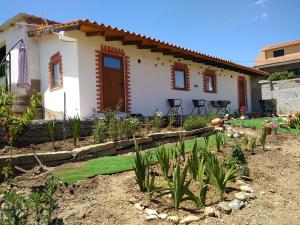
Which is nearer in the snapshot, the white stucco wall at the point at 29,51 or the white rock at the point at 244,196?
the white rock at the point at 244,196

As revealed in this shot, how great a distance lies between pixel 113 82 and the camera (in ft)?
39.1

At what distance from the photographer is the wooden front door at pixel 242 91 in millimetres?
20800

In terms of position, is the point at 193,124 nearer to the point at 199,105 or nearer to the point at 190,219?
the point at 199,105

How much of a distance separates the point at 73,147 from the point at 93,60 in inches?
160

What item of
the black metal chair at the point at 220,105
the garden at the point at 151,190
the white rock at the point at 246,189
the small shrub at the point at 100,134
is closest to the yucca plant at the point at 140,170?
the garden at the point at 151,190

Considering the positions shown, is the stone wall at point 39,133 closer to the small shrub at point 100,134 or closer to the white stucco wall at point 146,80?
the small shrub at point 100,134

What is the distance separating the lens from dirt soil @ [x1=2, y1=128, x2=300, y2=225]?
4520mm

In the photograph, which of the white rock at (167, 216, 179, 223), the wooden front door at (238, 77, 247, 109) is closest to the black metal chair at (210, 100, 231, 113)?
the wooden front door at (238, 77, 247, 109)

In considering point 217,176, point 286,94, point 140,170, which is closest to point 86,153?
point 140,170

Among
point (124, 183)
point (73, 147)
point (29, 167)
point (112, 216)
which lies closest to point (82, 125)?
point (73, 147)

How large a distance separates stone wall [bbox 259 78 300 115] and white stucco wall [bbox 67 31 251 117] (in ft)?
13.8

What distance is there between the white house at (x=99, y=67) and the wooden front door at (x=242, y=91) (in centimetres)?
464

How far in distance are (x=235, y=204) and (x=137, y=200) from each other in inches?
53.4

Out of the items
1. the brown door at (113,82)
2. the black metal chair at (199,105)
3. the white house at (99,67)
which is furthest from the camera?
the black metal chair at (199,105)
